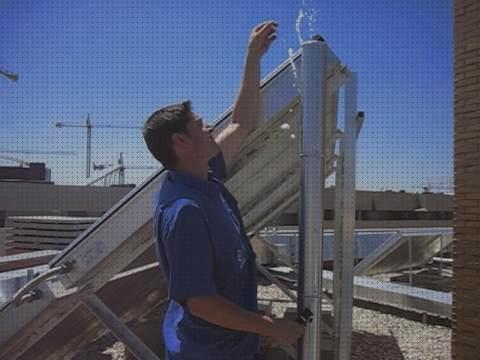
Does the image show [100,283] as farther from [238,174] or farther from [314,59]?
[314,59]

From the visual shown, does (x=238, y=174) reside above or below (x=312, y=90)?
below

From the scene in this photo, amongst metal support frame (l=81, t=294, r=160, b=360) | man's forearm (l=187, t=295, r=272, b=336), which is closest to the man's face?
man's forearm (l=187, t=295, r=272, b=336)

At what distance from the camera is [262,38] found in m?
1.39

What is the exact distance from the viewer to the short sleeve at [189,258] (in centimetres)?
100

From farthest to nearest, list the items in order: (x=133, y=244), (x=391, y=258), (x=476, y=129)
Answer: (x=391, y=258) → (x=476, y=129) → (x=133, y=244)

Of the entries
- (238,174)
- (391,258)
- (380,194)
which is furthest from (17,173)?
(238,174)

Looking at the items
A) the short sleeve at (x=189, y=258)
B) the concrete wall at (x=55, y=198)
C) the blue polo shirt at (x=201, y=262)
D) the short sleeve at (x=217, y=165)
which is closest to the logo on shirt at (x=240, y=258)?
the blue polo shirt at (x=201, y=262)

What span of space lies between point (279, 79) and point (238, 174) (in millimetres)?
696

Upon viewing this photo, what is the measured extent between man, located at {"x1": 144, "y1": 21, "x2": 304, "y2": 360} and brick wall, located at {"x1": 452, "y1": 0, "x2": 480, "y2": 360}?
218cm

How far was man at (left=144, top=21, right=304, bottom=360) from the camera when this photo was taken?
3.33 ft

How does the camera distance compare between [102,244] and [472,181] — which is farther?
[472,181]

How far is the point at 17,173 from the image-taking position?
733 inches

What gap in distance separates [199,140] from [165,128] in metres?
0.10

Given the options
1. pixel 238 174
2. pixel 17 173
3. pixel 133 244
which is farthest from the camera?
pixel 17 173
